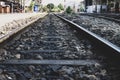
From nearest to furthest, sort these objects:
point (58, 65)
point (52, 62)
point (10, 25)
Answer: point (58, 65)
point (52, 62)
point (10, 25)

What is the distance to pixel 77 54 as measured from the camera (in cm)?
525

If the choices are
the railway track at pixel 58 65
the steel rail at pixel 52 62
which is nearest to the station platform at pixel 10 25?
the railway track at pixel 58 65

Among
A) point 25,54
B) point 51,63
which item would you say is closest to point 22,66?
point 51,63

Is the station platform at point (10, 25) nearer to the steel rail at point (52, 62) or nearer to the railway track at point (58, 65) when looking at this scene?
the railway track at point (58, 65)

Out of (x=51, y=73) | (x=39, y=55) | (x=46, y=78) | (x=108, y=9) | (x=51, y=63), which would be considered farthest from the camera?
(x=108, y=9)

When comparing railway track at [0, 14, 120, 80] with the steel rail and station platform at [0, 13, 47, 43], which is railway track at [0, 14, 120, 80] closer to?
the steel rail

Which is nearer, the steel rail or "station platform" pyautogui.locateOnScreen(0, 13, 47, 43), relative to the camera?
the steel rail

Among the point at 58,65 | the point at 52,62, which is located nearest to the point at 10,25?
the point at 52,62

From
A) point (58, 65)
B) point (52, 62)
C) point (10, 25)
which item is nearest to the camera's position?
point (58, 65)

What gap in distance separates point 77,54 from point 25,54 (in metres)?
0.87

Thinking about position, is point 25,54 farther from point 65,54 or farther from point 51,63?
point 51,63

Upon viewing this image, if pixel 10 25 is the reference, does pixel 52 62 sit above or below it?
below

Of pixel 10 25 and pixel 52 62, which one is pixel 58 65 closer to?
pixel 52 62

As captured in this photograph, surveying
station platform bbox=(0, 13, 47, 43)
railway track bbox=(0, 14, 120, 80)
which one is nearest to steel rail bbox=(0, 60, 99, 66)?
railway track bbox=(0, 14, 120, 80)
